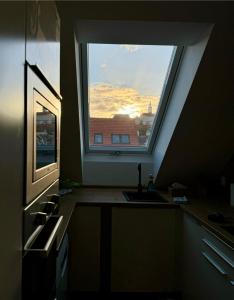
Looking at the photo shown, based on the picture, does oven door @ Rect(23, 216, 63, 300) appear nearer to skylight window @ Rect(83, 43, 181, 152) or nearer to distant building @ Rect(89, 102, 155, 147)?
skylight window @ Rect(83, 43, 181, 152)

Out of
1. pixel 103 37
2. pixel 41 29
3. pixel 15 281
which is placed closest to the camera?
pixel 15 281

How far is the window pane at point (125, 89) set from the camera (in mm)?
2684

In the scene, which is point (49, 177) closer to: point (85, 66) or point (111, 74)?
point (85, 66)

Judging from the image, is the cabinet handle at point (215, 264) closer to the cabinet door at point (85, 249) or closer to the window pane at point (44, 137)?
the cabinet door at point (85, 249)

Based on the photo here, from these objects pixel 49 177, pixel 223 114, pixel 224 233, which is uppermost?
pixel 223 114

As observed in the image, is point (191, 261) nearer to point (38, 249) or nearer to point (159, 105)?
point (159, 105)

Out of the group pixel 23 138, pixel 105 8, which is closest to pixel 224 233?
pixel 23 138

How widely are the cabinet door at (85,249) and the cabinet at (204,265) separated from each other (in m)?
0.79

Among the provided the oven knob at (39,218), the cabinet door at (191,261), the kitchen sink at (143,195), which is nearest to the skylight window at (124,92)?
the kitchen sink at (143,195)

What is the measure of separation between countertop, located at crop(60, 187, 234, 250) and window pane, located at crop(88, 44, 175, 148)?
0.71 meters

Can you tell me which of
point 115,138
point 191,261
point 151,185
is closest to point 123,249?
point 191,261

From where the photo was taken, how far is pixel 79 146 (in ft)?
9.95

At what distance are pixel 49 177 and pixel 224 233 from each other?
112cm

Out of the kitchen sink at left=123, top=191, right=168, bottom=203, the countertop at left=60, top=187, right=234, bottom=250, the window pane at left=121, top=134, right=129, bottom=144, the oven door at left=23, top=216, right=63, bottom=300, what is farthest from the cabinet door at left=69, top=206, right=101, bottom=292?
the oven door at left=23, top=216, right=63, bottom=300
